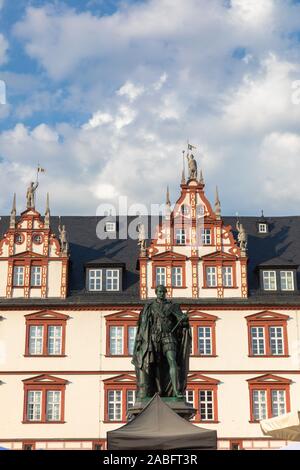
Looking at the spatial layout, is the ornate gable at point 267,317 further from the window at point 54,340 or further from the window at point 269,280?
the window at point 54,340

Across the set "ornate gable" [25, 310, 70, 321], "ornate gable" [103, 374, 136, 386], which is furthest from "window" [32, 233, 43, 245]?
"ornate gable" [103, 374, 136, 386]

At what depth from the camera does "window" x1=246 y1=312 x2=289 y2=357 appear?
125 ft

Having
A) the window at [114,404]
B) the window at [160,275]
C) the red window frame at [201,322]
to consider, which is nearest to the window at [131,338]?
the window at [114,404]

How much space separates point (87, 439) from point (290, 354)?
11.1m

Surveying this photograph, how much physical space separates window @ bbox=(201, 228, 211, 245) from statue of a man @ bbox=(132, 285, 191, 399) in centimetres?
2417

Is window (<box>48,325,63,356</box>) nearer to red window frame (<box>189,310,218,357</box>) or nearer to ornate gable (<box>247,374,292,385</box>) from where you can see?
red window frame (<box>189,310,218,357</box>)

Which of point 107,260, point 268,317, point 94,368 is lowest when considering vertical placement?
point 94,368

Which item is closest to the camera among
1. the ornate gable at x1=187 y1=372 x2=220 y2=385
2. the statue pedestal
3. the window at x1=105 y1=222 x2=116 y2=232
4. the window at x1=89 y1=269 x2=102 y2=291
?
the statue pedestal

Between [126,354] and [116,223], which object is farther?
[116,223]

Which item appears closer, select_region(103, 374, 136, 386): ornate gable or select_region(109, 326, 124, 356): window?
select_region(103, 374, 136, 386): ornate gable

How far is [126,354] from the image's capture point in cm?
3794
